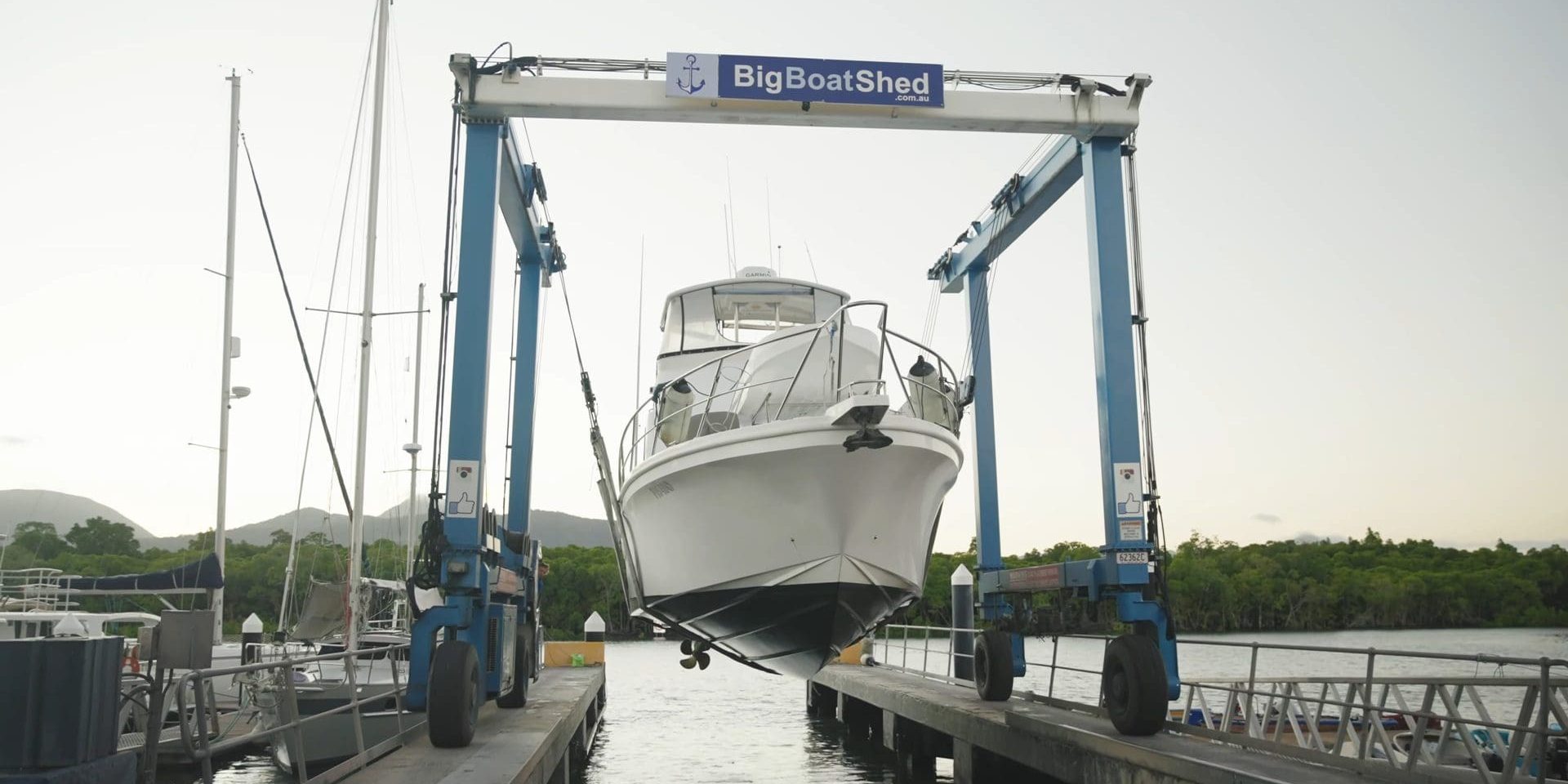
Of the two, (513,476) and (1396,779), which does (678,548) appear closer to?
(513,476)

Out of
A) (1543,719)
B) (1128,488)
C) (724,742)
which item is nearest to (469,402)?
(1128,488)

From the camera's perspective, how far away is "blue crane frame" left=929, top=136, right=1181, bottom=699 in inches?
372

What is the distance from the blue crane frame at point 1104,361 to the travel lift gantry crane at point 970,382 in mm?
17

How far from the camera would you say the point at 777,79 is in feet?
33.9

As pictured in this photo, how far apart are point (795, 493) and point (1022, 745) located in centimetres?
303

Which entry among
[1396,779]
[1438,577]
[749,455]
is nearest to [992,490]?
[749,455]

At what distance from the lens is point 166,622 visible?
23.1ft

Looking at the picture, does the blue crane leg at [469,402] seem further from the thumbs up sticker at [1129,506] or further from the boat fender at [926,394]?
the thumbs up sticker at [1129,506]

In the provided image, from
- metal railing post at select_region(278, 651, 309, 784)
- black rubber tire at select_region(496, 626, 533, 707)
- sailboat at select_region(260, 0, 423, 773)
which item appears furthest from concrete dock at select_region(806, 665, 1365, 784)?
sailboat at select_region(260, 0, 423, 773)

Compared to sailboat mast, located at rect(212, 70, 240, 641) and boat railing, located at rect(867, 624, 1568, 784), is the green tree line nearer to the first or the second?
sailboat mast, located at rect(212, 70, 240, 641)

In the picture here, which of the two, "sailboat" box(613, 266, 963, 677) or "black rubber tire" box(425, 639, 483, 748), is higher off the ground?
"sailboat" box(613, 266, 963, 677)

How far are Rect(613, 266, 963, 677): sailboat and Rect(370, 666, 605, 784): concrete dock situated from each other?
1.60 metres

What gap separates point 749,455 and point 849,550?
1.15m

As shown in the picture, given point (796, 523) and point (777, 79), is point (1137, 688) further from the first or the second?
point (777, 79)
